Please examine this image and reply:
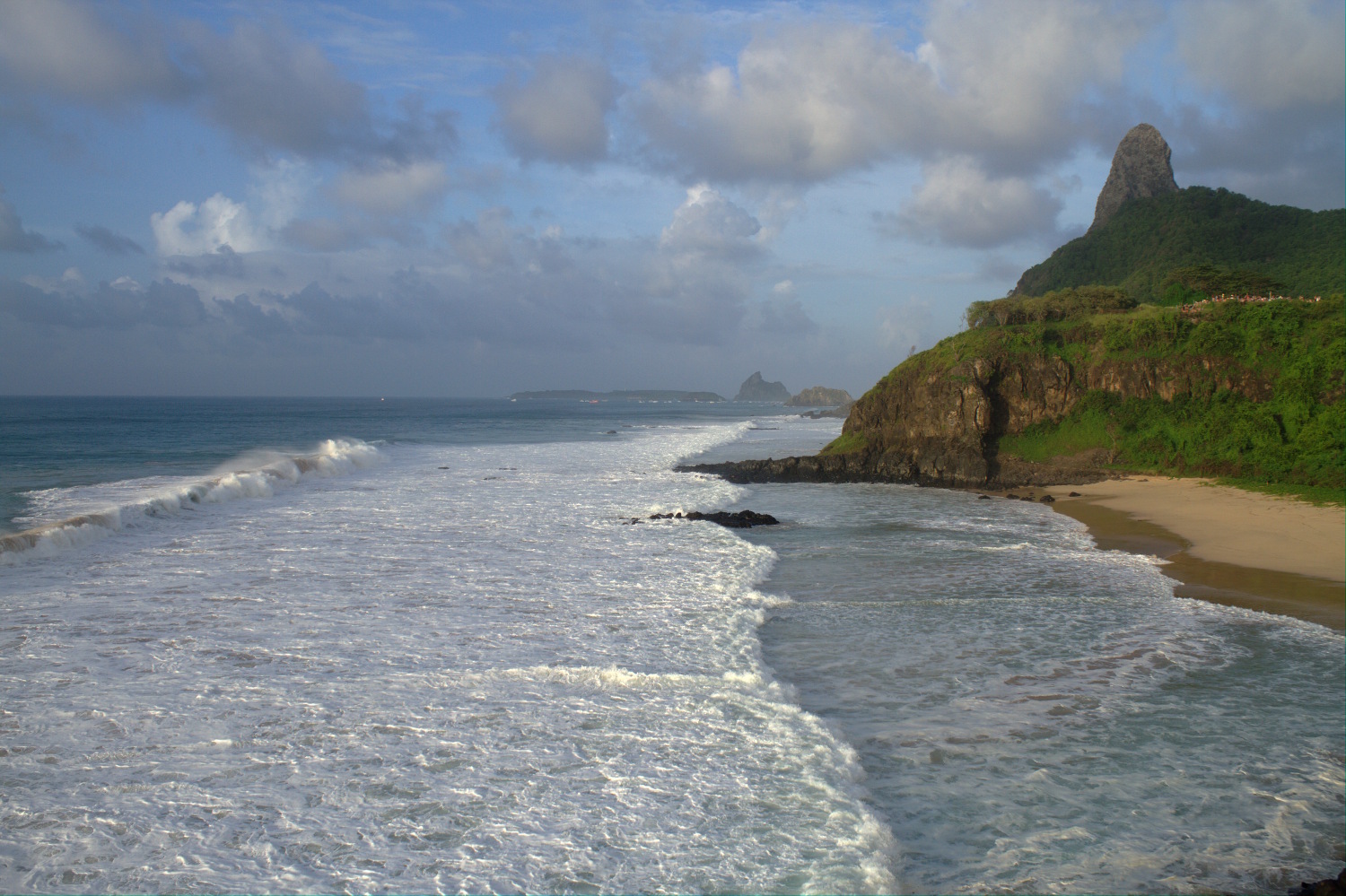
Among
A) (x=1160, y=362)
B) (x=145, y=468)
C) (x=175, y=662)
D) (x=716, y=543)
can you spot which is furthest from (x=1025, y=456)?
(x=145, y=468)

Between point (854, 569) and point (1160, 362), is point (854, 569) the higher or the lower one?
the lower one

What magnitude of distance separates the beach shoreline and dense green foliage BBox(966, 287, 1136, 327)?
377 inches

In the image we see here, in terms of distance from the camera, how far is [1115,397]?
98.4 feet

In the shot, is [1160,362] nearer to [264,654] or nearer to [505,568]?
[505,568]

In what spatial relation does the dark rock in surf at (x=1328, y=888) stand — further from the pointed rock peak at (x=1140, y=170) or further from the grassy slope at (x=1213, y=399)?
the pointed rock peak at (x=1140, y=170)

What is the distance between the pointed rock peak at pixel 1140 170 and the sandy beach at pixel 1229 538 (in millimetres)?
62124

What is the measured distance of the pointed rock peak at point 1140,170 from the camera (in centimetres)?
7531

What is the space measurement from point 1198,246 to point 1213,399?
43920 mm

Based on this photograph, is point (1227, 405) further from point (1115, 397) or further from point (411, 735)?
point (411, 735)

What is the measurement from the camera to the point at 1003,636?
10039mm

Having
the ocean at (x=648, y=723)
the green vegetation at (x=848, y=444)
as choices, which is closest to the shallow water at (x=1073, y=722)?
the ocean at (x=648, y=723)

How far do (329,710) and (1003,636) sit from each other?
8.38 metres

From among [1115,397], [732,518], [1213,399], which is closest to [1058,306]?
[1115,397]

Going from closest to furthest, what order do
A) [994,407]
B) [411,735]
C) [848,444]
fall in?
[411,735] < [994,407] < [848,444]
